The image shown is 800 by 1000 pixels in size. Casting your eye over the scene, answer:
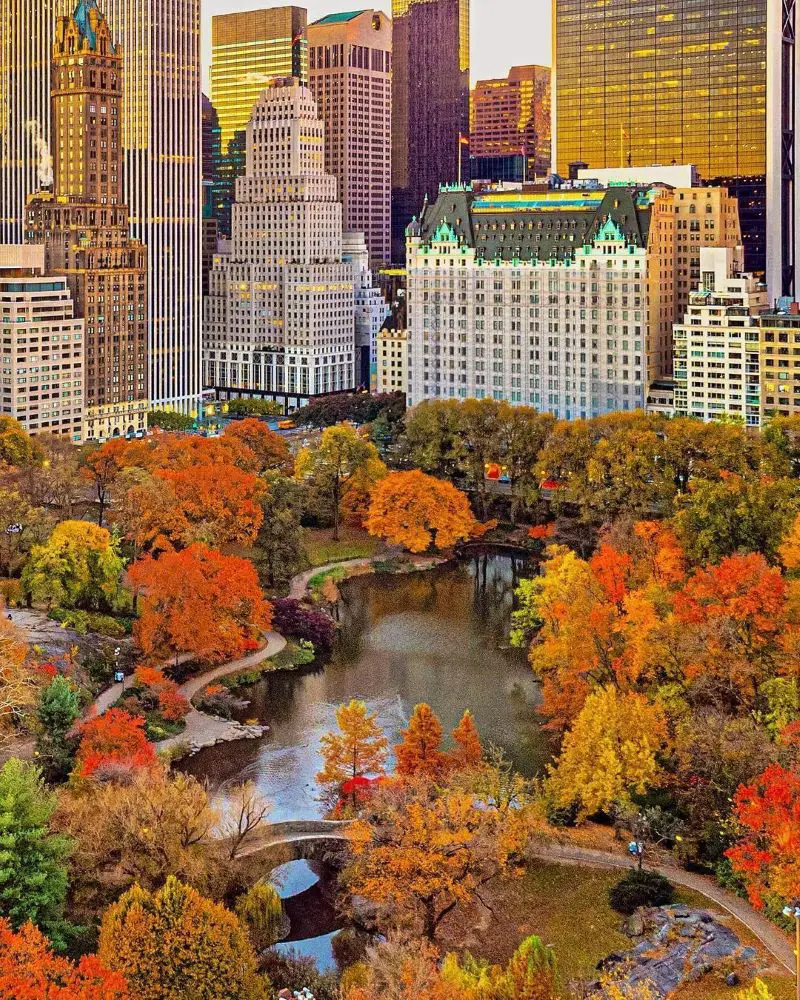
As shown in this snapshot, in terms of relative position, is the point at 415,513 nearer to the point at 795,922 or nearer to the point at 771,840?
the point at 771,840

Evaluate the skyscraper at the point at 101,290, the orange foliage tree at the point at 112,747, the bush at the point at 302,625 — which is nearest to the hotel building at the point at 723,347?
the bush at the point at 302,625

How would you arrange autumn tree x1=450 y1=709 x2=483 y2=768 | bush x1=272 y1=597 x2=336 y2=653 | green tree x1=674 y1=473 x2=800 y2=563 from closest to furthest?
1. autumn tree x1=450 y1=709 x2=483 y2=768
2. green tree x1=674 y1=473 x2=800 y2=563
3. bush x1=272 y1=597 x2=336 y2=653

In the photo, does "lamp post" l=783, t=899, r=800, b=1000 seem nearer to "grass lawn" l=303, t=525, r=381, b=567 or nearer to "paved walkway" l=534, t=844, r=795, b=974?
"paved walkway" l=534, t=844, r=795, b=974

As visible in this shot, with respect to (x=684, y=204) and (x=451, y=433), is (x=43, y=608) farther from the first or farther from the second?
(x=684, y=204)

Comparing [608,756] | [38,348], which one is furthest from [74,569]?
[38,348]

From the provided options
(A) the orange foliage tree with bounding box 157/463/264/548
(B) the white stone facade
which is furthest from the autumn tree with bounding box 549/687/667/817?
(B) the white stone facade
